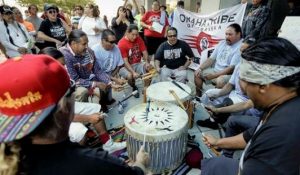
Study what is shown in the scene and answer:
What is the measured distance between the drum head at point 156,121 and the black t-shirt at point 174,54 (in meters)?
1.94

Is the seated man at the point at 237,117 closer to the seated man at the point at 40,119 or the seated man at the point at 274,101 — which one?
the seated man at the point at 274,101

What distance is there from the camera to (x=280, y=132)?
124 centimetres

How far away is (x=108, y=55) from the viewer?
4.36 metres

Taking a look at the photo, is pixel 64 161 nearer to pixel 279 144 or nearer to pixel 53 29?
pixel 279 144

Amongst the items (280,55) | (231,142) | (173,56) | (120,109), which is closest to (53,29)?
(120,109)

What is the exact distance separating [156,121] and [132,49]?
2.60m

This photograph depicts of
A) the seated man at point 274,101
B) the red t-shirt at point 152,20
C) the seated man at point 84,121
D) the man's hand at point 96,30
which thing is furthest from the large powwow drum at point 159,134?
the red t-shirt at point 152,20

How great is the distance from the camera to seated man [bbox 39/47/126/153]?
2.65 m

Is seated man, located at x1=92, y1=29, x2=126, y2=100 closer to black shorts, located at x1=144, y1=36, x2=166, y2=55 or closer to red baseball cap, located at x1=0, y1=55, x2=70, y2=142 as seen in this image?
black shorts, located at x1=144, y1=36, x2=166, y2=55

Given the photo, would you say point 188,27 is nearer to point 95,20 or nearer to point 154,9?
point 154,9

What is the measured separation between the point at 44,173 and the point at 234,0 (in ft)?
21.1

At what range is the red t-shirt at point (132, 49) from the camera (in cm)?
482

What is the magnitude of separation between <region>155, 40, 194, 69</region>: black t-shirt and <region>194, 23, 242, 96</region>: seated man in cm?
47

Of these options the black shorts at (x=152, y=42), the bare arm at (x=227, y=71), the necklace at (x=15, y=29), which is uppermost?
the necklace at (x=15, y=29)
